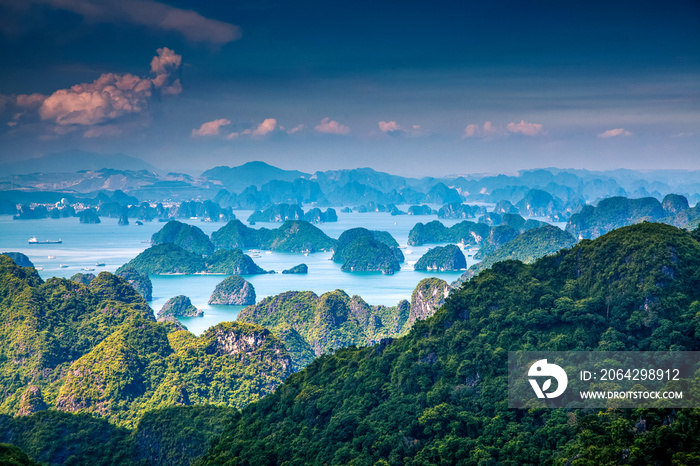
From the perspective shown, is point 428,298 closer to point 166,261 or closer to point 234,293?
point 234,293

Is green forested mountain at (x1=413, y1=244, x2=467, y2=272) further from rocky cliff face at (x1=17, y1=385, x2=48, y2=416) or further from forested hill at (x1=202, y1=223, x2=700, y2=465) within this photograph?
rocky cliff face at (x1=17, y1=385, x2=48, y2=416)

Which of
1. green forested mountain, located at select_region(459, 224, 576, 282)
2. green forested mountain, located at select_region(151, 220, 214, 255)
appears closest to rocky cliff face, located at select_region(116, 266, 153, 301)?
green forested mountain, located at select_region(151, 220, 214, 255)

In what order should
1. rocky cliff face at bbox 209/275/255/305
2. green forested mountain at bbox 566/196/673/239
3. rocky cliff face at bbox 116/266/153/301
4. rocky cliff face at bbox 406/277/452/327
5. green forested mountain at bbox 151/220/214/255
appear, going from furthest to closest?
green forested mountain at bbox 566/196/673/239 → green forested mountain at bbox 151/220/214/255 → rocky cliff face at bbox 116/266/153/301 → rocky cliff face at bbox 209/275/255/305 → rocky cliff face at bbox 406/277/452/327

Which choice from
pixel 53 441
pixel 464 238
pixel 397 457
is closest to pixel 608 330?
pixel 397 457

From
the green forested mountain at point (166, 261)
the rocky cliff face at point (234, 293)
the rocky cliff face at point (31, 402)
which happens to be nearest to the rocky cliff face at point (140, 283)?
the rocky cliff face at point (234, 293)

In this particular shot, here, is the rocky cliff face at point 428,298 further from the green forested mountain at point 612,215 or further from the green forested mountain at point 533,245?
the green forested mountain at point 612,215

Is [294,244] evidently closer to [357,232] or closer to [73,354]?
[357,232]

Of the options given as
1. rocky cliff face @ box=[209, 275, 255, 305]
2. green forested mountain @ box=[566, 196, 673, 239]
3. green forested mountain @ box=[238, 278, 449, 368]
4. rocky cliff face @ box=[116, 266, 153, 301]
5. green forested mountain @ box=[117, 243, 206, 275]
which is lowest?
green forested mountain @ box=[238, 278, 449, 368]

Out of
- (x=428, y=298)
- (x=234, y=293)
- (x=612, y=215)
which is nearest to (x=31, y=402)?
(x=428, y=298)
